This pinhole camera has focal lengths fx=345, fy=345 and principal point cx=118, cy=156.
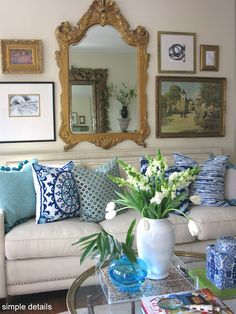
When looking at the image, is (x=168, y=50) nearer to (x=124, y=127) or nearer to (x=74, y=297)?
(x=124, y=127)

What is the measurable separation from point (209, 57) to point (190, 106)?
531mm

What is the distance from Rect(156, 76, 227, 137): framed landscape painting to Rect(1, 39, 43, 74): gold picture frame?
1.15 meters

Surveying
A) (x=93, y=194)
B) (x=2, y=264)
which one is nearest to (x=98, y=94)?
(x=93, y=194)

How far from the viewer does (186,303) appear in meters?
1.42

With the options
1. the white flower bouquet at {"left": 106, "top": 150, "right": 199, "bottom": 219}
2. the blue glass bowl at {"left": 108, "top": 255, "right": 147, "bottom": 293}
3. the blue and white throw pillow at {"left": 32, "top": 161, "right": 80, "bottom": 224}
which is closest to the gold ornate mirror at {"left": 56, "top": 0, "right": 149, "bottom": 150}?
the blue and white throw pillow at {"left": 32, "top": 161, "right": 80, "bottom": 224}

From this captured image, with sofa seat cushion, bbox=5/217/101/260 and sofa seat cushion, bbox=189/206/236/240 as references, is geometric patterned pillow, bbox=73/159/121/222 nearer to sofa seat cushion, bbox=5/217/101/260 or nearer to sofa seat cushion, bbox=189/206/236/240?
sofa seat cushion, bbox=5/217/101/260

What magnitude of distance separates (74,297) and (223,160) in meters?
1.83

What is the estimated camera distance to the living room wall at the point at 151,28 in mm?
3012

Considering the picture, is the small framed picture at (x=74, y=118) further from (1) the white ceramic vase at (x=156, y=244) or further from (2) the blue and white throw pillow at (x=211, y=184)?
(1) the white ceramic vase at (x=156, y=244)

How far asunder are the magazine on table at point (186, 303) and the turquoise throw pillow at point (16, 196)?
4.02 feet

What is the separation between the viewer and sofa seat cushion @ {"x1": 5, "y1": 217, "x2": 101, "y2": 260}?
2.19 metres

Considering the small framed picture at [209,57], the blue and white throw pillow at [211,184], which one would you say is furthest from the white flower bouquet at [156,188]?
the small framed picture at [209,57]

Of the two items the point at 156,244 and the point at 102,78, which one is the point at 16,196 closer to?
the point at 156,244

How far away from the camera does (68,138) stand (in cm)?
318
